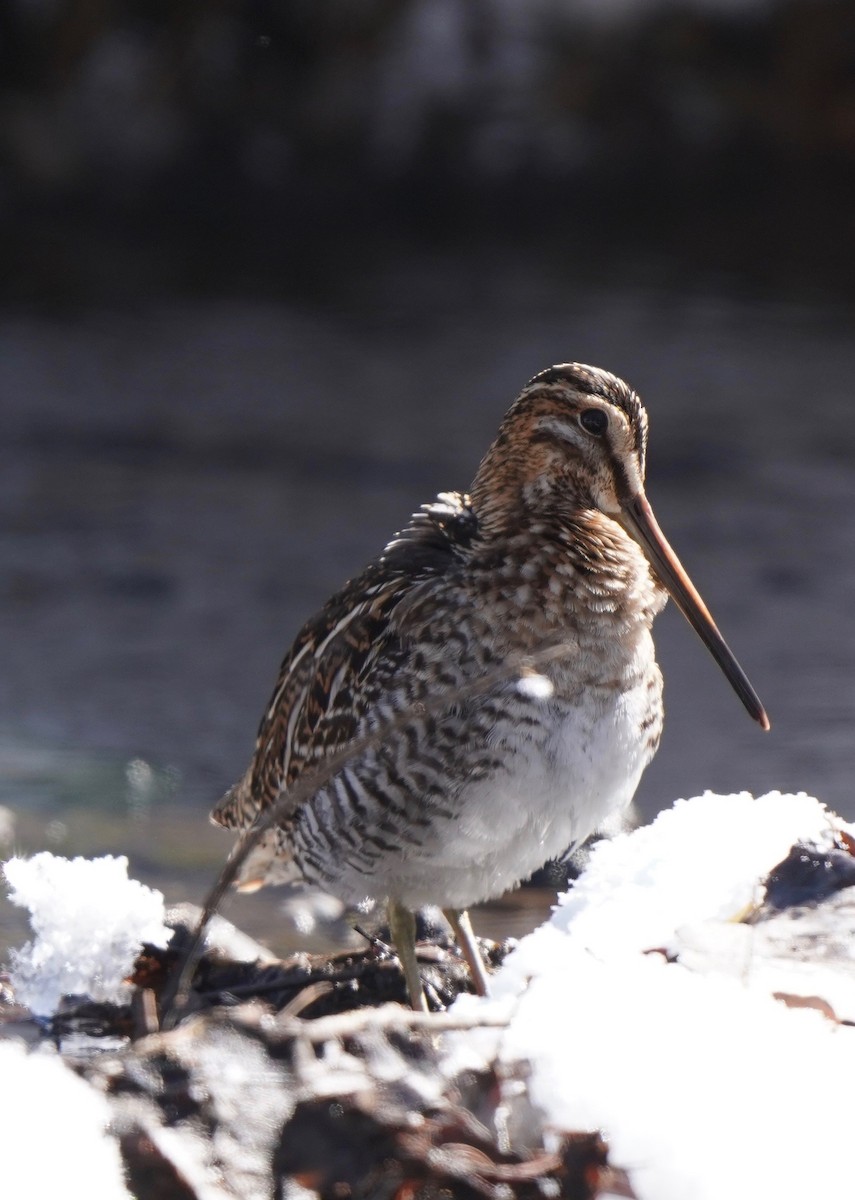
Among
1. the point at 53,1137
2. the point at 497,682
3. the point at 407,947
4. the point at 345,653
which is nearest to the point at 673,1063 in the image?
the point at 53,1137

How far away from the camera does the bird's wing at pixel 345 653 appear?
8.26 ft

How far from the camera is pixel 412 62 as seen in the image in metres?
9.52

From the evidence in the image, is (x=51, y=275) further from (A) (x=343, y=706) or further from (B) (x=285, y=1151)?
(B) (x=285, y=1151)

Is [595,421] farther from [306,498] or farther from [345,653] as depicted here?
[306,498]

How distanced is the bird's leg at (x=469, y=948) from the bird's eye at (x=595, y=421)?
0.72m

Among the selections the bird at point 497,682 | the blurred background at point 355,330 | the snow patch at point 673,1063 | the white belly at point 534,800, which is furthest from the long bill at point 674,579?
→ the blurred background at point 355,330

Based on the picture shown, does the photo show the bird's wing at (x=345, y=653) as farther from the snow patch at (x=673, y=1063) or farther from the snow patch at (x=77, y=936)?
the snow patch at (x=673, y=1063)

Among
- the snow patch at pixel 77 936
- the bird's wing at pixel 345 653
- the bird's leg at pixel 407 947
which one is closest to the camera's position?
the snow patch at pixel 77 936

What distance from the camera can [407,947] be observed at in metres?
2.42

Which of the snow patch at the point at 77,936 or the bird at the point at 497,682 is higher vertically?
the bird at the point at 497,682

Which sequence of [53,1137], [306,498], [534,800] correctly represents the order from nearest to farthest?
[53,1137], [534,800], [306,498]

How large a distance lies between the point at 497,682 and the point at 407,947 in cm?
46

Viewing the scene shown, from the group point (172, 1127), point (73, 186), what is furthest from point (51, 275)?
point (172, 1127)

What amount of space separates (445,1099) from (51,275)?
323 inches
